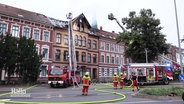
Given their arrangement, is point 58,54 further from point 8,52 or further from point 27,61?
point 8,52

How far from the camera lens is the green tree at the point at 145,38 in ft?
134

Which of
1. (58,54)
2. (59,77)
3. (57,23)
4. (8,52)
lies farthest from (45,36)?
(59,77)

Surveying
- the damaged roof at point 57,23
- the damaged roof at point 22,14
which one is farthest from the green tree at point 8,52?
the damaged roof at point 57,23

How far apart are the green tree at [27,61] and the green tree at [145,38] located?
18.1 metres

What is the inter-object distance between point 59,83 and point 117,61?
116ft

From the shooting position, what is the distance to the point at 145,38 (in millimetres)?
41250

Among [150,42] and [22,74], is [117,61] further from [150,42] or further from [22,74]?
[22,74]

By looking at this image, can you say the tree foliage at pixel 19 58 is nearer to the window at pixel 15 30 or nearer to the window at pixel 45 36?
the window at pixel 15 30

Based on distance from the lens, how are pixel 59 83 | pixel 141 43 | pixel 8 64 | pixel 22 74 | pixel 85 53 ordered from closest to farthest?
pixel 59 83 < pixel 8 64 < pixel 22 74 < pixel 141 43 < pixel 85 53

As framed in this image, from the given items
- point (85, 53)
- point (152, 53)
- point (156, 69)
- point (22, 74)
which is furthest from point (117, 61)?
point (22, 74)

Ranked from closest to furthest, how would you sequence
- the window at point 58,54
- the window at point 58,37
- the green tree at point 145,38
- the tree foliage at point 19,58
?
the tree foliage at point 19,58 < the green tree at point 145,38 < the window at point 58,54 < the window at point 58,37

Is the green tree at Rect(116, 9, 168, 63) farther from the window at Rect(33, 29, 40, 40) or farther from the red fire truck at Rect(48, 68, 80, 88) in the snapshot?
the red fire truck at Rect(48, 68, 80, 88)

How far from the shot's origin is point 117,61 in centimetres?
6034

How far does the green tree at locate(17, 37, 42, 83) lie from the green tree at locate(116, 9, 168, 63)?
1808 centimetres
